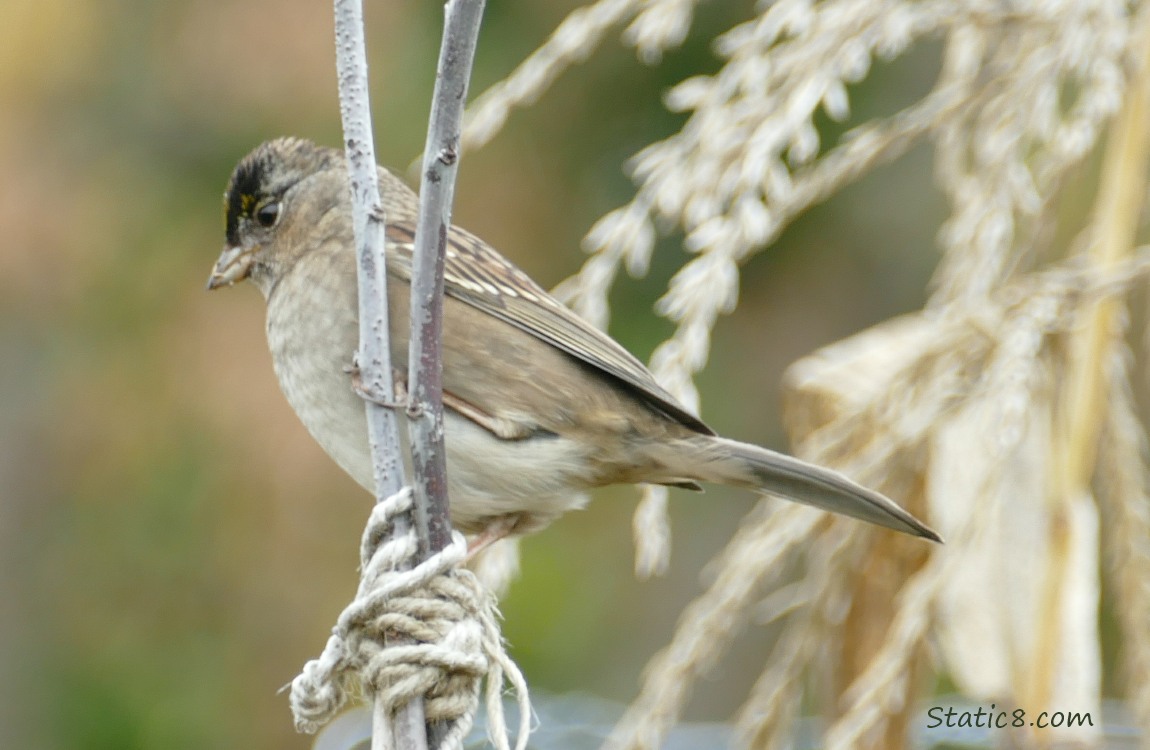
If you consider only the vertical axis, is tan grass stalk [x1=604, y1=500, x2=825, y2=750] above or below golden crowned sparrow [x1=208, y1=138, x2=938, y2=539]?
below

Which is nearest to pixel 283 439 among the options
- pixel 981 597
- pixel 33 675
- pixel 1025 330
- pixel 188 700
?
pixel 188 700

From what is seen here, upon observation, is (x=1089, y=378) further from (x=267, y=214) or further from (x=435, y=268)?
(x=267, y=214)

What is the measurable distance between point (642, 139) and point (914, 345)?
343 centimetres

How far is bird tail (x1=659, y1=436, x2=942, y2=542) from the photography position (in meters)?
1.83

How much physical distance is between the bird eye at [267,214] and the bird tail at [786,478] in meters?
0.79

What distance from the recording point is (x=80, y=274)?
5078 mm

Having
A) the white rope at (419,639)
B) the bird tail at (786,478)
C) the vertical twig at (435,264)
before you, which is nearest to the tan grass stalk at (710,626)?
the bird tail at (786,478)

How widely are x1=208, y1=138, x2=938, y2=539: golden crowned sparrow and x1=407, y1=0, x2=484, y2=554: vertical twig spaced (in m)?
0.66

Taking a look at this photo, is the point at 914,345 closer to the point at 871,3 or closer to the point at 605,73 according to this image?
the point at 871,3

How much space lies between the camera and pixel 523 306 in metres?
2.28

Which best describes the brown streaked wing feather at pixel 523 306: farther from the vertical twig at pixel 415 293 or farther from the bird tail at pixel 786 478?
the vertical twig at pixel 415 293

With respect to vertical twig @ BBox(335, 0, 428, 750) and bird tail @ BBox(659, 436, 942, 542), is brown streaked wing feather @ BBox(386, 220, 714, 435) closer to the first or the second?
bird tail @ BBox(659, 436, 942, 542)

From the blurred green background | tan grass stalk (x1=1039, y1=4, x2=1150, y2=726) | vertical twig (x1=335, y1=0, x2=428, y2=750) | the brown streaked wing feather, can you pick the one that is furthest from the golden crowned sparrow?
the blurred green background

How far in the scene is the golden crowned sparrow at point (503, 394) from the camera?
6.88ft
